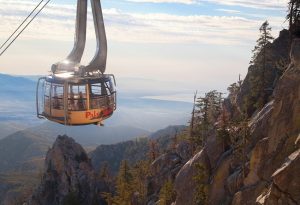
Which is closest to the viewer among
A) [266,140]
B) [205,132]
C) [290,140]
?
[290,140]

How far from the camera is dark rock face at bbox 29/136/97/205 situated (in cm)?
9806

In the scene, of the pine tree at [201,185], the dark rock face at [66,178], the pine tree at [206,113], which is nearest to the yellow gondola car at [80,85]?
the pine tree at [201,185]

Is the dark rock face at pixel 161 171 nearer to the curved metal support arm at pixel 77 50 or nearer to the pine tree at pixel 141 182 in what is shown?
the pine tree at pixel 141 182

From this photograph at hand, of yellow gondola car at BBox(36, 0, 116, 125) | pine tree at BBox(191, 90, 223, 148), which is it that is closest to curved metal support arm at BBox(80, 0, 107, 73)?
yellow gondola car at BBox(36, 0, 116, 125)

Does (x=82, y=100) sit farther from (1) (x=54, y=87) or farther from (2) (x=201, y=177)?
(2) (x=201, y=177)

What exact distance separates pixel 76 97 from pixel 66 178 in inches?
3183

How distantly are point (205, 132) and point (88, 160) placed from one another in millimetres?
51200

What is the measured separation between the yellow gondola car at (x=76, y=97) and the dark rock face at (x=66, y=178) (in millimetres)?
70081

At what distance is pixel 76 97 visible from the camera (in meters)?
25.7

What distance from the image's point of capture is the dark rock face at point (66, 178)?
9806 centimetres

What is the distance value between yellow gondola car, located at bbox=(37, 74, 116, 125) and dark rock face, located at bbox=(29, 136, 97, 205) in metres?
70.1

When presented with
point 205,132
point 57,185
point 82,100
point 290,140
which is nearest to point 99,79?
point 82,100

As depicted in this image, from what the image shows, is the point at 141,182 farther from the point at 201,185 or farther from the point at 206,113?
the point at 201,185

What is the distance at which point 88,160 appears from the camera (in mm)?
109750
